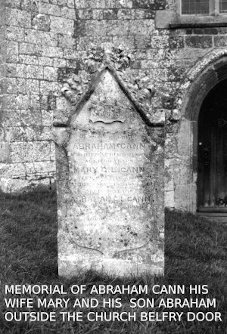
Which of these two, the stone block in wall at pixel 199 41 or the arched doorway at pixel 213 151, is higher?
the stone block in wall at pixel 199 41

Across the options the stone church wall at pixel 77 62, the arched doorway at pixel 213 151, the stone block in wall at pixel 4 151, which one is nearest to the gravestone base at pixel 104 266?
the stone church wall at pixel 77 62

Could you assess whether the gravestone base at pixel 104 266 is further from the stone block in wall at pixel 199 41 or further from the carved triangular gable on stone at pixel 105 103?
the stone block in wall at pixel 199 41

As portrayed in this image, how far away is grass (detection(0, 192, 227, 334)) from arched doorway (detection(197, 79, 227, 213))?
245cm

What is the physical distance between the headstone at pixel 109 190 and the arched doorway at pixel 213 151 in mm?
5413

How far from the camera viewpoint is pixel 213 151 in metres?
9.12

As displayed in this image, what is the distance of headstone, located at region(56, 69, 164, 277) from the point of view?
3.80m

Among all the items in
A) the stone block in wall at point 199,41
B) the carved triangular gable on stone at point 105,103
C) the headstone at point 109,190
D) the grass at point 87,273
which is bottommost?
the grass at point 87,273

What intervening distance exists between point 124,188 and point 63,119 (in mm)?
830

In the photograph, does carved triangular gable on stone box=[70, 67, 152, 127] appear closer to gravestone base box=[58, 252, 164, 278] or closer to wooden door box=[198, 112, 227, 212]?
gravestone base box=[58, 252, 164, 278]

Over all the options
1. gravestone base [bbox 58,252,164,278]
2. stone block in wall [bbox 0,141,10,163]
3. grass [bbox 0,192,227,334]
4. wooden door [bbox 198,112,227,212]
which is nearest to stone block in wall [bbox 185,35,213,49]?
wooden door [bbox 198,112,227,212]

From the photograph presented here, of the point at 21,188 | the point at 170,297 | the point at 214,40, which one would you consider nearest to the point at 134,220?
the point at 170,297

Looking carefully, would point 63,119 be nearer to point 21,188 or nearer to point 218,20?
point 21,188

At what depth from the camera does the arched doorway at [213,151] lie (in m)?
9.01

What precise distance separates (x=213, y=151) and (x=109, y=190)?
5.74m
